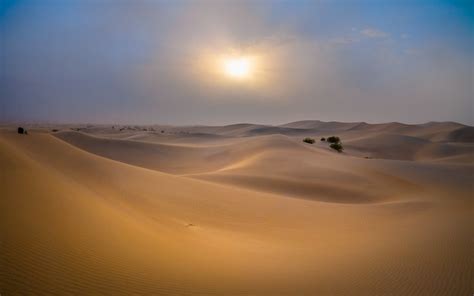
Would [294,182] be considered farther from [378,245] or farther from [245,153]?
[245,153]

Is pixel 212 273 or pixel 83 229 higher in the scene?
pixel 83 229

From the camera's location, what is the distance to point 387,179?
17734 mm

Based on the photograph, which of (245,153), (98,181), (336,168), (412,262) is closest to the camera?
(412,262)

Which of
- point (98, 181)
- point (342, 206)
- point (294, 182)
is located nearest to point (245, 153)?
point (294, 182)

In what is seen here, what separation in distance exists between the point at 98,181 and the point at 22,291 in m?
6.79

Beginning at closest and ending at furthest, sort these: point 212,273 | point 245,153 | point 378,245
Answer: point 212,273
point 378,245
point 245,153

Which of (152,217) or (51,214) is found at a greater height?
(51,214)

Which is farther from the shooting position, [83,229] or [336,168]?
[336,168]

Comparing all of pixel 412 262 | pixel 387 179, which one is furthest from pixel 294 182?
pixel 412 262

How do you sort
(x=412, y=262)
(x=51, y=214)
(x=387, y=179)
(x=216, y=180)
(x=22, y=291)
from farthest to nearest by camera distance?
1. (x=387, y=179)
2. (x=216, y=180)
3. (x=412, y=262)
4. (x=51, y=214)
5. (x=22, y=291)

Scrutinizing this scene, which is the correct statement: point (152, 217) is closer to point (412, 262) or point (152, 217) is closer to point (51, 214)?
point (51, 214)

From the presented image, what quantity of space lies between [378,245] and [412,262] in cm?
113

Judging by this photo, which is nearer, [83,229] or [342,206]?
[83,229]

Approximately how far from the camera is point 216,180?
15.9m
